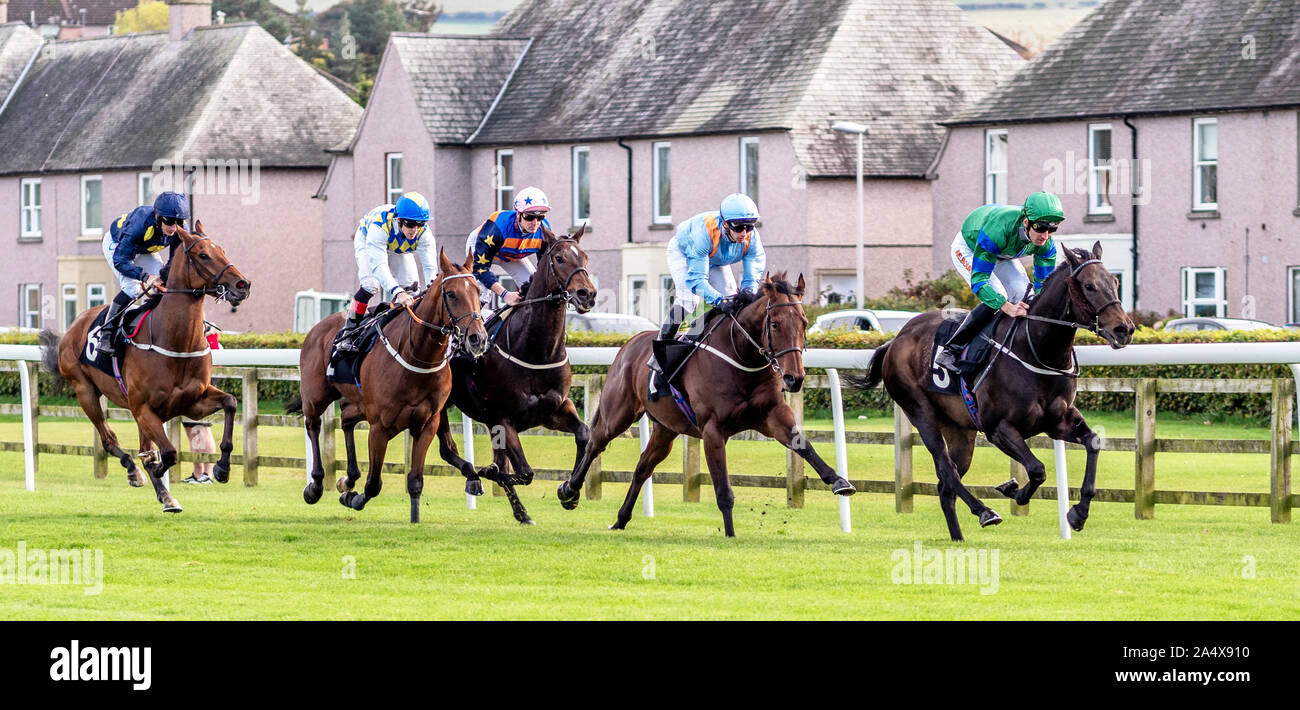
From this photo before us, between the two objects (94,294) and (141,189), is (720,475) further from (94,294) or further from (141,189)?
(94,294)

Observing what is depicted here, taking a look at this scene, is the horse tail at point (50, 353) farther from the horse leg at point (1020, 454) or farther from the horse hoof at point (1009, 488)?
the horse leg at point (1020, 454)

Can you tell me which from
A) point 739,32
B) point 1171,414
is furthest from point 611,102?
point 1171,414

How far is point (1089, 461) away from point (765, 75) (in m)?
30.6

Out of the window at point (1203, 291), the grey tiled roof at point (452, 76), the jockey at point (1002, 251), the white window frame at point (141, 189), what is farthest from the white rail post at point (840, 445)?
the white window frame at point (141, 189)

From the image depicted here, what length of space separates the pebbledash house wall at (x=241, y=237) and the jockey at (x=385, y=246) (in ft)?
117

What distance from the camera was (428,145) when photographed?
45.7 meters

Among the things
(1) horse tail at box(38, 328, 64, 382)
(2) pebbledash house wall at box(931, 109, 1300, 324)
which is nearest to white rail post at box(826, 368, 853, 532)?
(1) horse tail at box(38, 328, 64, 382)

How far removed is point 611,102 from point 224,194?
12.5 meters

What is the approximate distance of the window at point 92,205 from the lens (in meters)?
53.3

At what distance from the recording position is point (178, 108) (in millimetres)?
51812

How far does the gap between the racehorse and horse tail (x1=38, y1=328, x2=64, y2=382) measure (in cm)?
406

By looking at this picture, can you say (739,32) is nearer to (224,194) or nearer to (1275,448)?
(224,194)

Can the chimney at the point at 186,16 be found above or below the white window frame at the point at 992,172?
above

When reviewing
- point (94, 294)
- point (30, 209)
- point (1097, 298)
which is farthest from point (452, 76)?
point (1097, 298)
